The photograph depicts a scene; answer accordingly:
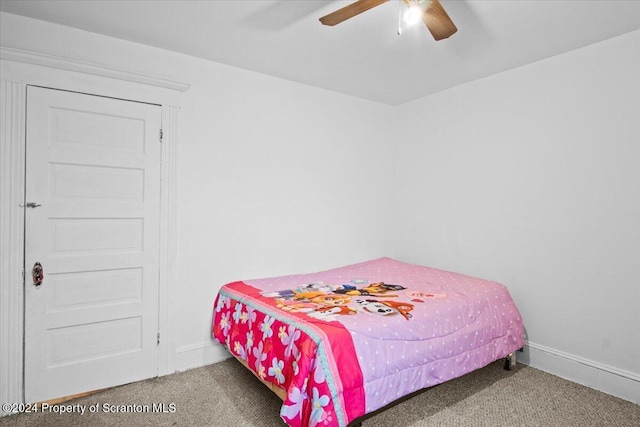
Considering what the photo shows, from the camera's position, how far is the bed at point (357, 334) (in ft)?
5.82

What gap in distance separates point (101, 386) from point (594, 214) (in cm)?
359

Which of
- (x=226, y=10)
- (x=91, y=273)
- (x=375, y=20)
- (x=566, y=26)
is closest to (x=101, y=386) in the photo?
(x=91, y=273)

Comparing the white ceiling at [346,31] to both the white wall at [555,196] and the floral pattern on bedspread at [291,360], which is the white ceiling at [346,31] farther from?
the floral pattern on bedspread at [291,360]

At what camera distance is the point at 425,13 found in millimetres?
1722

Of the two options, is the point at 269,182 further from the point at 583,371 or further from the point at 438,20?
the point at 583,371

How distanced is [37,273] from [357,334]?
2.01 metres

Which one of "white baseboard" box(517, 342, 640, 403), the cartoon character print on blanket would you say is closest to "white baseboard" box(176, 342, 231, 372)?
the cartoon character print on blanket

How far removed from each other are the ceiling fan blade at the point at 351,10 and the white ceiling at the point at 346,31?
37 cm

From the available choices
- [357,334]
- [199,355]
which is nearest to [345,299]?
[357,334]

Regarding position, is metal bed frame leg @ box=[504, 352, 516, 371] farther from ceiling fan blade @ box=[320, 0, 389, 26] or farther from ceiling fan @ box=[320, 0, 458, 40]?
ceiling fan blade @ box=[320, 0, 389, 26]

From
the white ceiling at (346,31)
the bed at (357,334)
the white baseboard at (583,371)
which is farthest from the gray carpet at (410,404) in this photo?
the white ceiling at (346,31)

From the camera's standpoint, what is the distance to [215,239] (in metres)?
2.95

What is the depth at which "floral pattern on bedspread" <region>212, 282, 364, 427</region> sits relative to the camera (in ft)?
5.63

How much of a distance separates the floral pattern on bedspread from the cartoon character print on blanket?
0.16m
